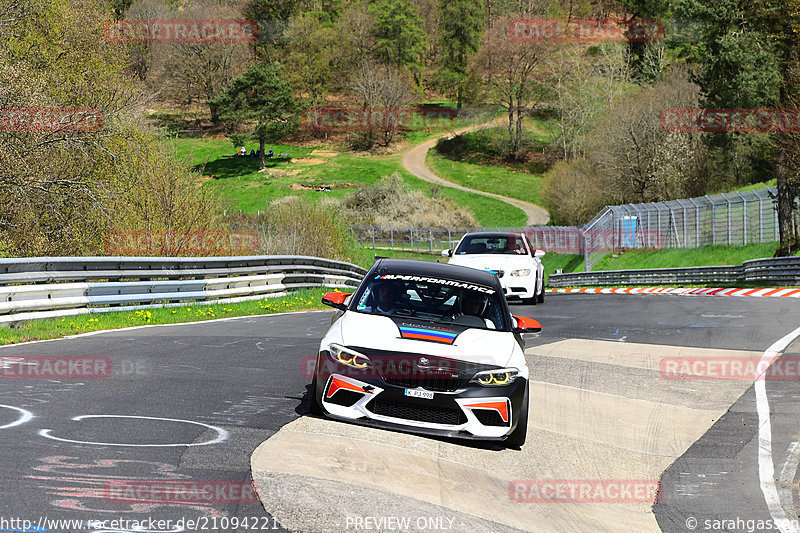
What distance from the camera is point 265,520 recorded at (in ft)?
15.0

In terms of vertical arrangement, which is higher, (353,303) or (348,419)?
(353,303)

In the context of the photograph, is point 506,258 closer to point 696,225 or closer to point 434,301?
point 434,301

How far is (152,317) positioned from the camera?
51.9ft

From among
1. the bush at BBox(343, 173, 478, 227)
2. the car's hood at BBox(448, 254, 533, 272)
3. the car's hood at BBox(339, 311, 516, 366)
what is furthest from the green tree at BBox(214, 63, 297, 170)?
the car's hood at BBox(339, 311, 516, 366)

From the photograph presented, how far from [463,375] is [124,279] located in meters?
10.9

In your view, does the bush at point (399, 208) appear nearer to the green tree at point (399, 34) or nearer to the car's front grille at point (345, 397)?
the green tree at point (399, 34)

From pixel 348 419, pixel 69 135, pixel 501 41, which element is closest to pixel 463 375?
pixel 348 419

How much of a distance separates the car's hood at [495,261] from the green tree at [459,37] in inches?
4005

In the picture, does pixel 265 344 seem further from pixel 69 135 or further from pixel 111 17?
pixel 111 17

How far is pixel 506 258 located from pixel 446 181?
264 feet

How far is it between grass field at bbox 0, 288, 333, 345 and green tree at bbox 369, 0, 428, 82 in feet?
330

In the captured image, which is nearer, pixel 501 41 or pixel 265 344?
pixel 265 344

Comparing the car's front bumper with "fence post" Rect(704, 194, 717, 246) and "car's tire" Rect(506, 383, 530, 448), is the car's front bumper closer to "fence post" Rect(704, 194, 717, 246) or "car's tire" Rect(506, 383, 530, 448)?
"car's tire" Rect(506, 383, 530, 448)

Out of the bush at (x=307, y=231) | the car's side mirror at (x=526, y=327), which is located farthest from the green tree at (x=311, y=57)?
the car's side mirror at (x=526, y=327)
